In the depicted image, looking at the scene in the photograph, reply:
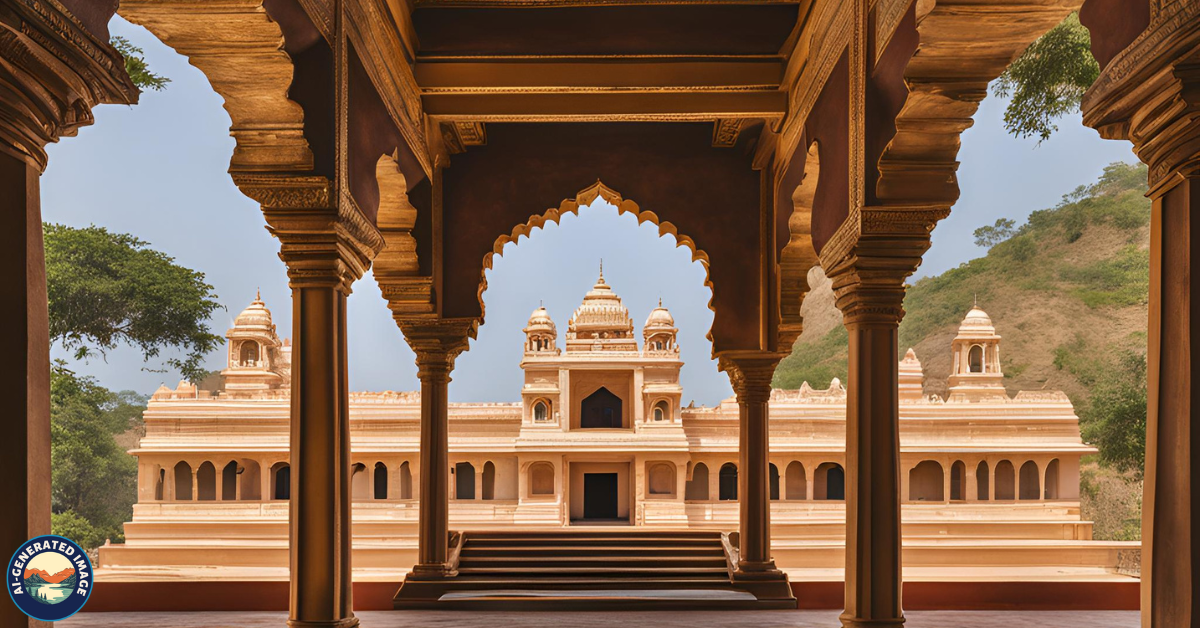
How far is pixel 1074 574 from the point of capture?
1817 centimetres

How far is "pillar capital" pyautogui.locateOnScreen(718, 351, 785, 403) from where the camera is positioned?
9773mm

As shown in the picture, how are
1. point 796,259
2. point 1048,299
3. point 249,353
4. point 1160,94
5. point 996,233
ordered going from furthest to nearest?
1. point 996,233
2. point 1048,299
3. point 249,353
4. point 796,259
5. point 1160,94

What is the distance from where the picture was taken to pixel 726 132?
9008 mm

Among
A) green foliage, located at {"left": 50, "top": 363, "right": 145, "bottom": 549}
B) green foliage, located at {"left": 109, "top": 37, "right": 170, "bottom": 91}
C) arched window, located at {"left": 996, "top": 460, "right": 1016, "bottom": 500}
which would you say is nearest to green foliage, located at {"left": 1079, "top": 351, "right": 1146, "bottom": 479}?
arched window, located at {"left": 996, "top": 460, "right": 1016, "bottom": 500}

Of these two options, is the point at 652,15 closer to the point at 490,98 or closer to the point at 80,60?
the point at 490,98

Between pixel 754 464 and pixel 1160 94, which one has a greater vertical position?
pixel 1160 94

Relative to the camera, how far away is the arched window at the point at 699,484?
22781 mm

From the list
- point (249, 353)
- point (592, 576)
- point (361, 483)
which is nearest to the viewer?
point (592, 576)

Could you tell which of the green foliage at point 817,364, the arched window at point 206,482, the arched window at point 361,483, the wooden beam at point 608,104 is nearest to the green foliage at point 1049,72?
the wooden beam at point 608,104

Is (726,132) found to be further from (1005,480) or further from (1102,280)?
(1102,280)

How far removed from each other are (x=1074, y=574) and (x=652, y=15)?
1595cm

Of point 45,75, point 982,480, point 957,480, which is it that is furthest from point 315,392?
point 982,480

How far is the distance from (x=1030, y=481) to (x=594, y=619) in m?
17.3

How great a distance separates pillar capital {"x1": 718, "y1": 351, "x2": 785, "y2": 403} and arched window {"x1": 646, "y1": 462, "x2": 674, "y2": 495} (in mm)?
11938
